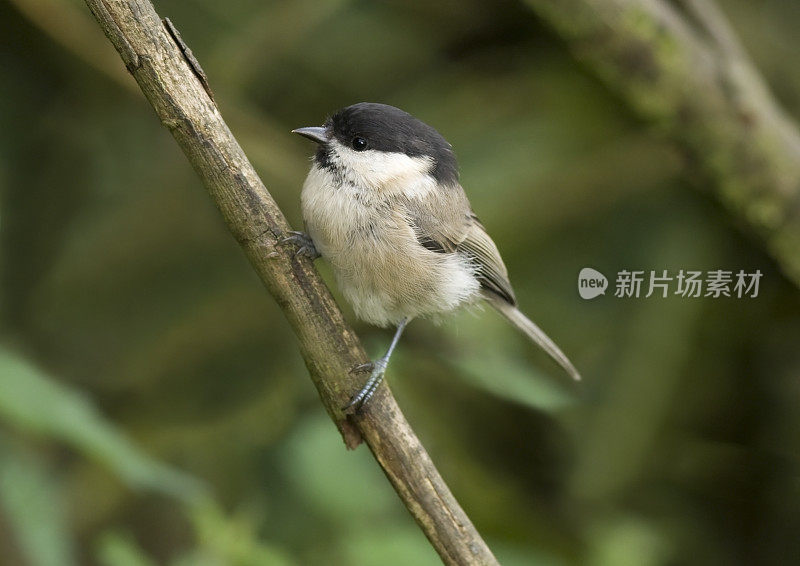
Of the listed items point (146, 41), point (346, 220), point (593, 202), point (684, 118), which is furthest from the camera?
point (593, 202)

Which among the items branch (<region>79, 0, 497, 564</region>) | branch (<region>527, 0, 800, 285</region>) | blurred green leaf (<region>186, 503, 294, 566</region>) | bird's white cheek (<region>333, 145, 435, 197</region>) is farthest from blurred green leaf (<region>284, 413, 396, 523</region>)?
branch (<region>527, 0, 800, 285</region>)

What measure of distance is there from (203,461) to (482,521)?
0.96 metres

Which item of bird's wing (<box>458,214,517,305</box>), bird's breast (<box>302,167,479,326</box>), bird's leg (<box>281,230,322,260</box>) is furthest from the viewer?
bird's wing (<box>458,214,517,305</box>)

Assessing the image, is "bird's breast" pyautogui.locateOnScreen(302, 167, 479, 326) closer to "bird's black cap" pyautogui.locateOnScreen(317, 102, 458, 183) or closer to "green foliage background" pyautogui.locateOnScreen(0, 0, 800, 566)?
"bird's black cap" pyautogui.locateOnScreen(317, 102, 458, 183)

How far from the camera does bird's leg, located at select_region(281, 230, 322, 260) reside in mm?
1559

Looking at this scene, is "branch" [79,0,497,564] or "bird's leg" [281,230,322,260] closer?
"branch" [79,0,497,564]

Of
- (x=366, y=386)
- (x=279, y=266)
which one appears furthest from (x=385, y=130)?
(x=366, y=386)

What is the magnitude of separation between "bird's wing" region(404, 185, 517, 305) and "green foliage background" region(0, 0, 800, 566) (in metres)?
0.28

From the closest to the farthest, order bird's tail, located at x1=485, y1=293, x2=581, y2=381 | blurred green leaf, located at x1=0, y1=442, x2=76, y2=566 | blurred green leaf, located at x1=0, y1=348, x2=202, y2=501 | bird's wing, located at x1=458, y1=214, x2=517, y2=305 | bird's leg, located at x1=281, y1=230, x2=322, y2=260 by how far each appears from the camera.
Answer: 1. bird's leg, located at x1=281, y1=230, x2=322, y2=260
2. blurred green leaf, located at x1=0, y1=348, x2=202, y2=501
3. blurred green leaf, located at x1=0, y1=442, x2=76, y2=566
4. bird's wing, located at x1=458, y1=214, x2=517, y2=305
5. bird's tail, located at x1=485, y1=293, x2=581, y2=381

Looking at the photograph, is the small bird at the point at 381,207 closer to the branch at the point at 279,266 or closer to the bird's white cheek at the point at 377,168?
the bird's white cheek at the point at 377,168

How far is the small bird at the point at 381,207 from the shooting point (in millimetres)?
1892

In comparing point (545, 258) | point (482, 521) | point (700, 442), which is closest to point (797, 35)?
point (545, 258)

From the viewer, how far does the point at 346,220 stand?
6.17 feet

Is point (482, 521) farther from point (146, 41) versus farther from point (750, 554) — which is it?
point (146, 41)
